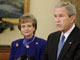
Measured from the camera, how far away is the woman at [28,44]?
2494 millimetres

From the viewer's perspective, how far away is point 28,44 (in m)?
2.55

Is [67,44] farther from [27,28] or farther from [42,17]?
[42,17]

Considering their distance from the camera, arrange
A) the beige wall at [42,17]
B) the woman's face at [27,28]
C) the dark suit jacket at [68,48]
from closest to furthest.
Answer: the dark suit jacket at [68,48]
the woman's face at [27,28]
the beige wall at [42,17]

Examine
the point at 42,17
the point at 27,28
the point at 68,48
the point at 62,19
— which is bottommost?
the point at 42,17

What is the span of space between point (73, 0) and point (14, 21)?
1.48 m

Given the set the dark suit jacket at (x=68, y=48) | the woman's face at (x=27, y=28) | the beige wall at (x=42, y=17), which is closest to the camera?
the dark suit jacket at (x=68, y=48)

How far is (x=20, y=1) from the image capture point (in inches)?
192

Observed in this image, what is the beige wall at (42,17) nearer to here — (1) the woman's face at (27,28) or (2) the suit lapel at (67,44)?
(1) the woman's face at (27,28)

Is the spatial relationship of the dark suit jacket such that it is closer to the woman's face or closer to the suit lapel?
the suit lapel

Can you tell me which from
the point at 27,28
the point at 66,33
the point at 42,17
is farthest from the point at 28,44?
the point at 42,17

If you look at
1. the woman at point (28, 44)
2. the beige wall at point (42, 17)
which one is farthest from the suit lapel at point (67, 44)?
the beige wall at point (42, 17)

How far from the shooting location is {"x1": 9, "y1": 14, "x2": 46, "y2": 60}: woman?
8.18 feet

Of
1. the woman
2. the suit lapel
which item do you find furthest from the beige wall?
the suit lapel

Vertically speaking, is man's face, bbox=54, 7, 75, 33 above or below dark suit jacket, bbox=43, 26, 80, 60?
above
